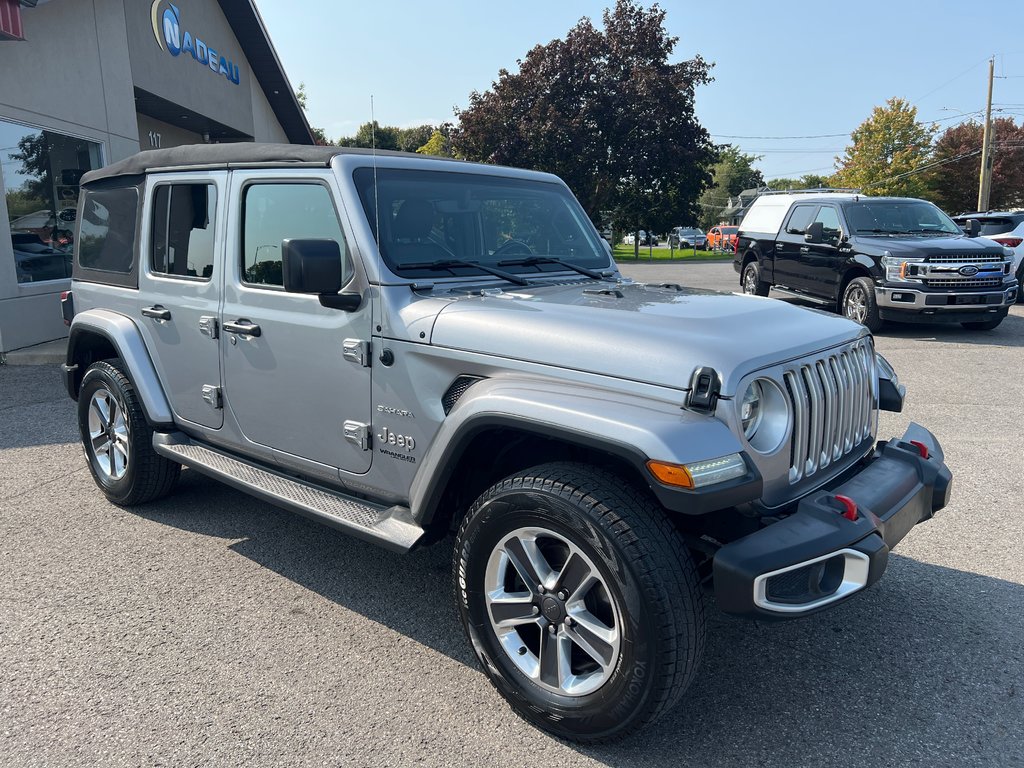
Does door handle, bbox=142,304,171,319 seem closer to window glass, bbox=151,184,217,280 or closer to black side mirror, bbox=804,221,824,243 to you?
window glass, bbox=151,184,217,280

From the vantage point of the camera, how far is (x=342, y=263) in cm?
330

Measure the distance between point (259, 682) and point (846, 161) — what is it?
55778 mm

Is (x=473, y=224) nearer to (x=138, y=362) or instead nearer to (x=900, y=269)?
(x=138, y=362)

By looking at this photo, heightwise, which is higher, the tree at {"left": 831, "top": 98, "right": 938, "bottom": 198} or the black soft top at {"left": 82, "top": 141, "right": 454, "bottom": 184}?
the tree at {"left": 831, "top": 98, "right": 938, "bottom": 198}

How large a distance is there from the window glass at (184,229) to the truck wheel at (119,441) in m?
0.78

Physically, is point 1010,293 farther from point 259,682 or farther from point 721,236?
point 721,236

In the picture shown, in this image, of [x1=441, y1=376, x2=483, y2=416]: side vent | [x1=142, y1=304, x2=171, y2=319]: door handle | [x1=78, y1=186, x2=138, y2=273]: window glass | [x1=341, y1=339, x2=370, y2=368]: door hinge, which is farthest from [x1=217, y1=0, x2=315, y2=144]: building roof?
[x1=441, y1=376, x2=483, y2=416]: side vent

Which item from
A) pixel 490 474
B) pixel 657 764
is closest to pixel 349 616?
pixel 490 474

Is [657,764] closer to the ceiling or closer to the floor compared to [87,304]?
closer to the floor

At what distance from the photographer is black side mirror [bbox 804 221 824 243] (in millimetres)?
11352

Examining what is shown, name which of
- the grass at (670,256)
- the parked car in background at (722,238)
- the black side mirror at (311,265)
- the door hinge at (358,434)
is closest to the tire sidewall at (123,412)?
the door hinge at (358,434)

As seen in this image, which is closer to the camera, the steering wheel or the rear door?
the steering wheel

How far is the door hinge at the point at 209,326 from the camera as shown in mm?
3910

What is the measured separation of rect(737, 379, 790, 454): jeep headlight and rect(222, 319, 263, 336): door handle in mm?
2216
